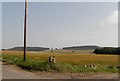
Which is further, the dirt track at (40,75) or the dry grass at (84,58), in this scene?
the dry grass at (84,58)

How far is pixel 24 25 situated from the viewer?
27734 millimetres

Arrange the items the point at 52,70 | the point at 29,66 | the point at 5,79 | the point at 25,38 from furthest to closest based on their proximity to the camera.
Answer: the point at 25,38, the point at 29,66, the point at 52,70, the point at 5,79

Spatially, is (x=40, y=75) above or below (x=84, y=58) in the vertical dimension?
above

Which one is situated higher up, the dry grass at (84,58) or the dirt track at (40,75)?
the dirt track at (40,75)

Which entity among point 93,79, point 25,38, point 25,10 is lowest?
point 93,79

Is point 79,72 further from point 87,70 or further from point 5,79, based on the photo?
point 5,79

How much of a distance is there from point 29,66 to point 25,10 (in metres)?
6.42

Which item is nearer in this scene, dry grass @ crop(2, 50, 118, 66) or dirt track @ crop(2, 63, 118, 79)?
dirt track @ crop(2, 63, 118, 79)

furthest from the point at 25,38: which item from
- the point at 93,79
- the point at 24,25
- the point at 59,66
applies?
the point at 93,79

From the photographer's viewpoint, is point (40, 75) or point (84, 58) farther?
point (84, 58)

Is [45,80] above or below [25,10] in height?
below

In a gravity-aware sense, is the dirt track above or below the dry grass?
above

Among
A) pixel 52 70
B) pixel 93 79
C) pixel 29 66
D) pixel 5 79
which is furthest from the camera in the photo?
pixel 29 66

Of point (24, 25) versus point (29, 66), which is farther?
point (24, 25)
